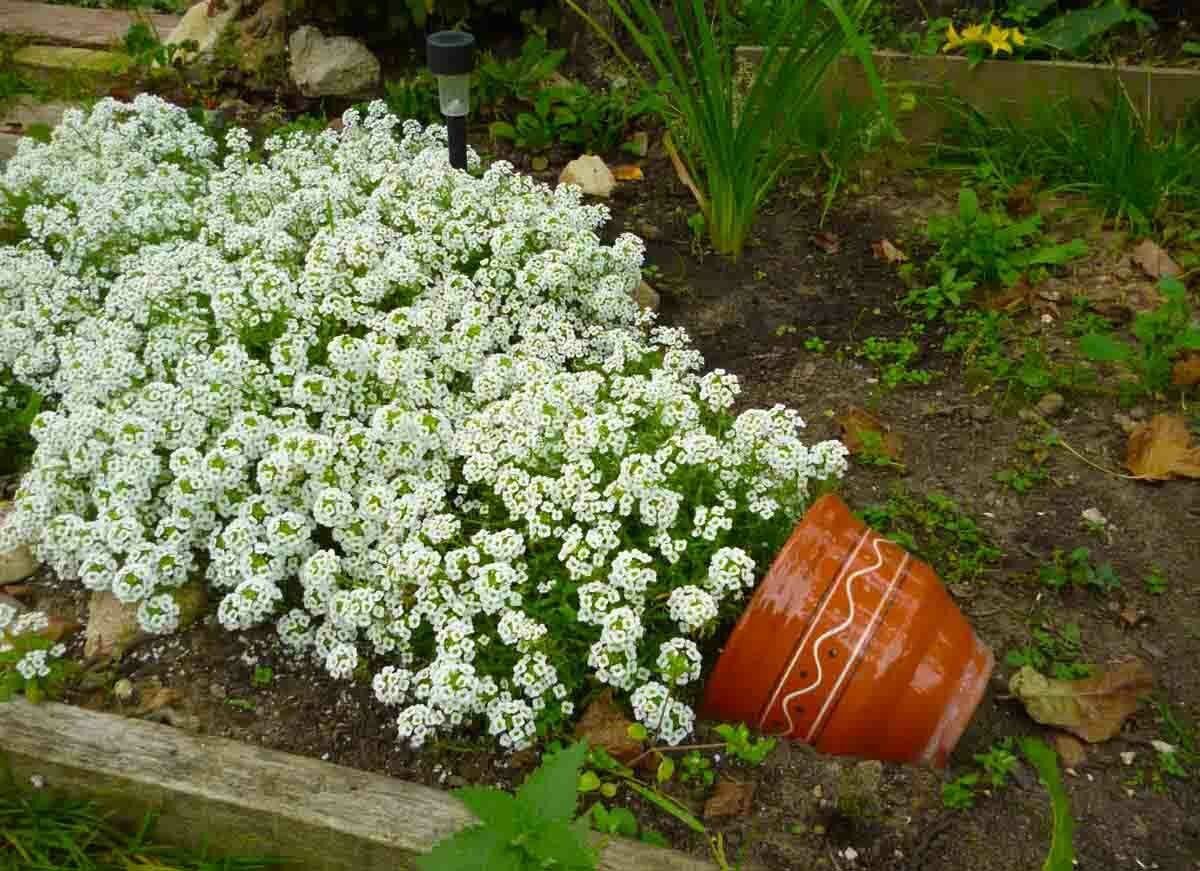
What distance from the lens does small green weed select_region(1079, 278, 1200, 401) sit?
3455 mm

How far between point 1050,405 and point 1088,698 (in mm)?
1144

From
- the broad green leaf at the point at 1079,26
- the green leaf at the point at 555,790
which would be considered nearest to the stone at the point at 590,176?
the broad green leaf at the point at 1079,26

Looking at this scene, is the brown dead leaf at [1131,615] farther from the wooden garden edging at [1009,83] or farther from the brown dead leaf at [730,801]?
the wooden garden edging at [1009,83]

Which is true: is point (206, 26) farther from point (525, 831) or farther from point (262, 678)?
point (525, 831)

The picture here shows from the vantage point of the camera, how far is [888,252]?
4.15 m

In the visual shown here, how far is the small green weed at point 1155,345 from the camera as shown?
3.46 meters

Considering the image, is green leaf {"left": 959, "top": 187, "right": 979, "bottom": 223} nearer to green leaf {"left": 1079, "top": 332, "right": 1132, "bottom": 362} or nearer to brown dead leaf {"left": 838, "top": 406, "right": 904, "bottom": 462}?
green leaf {"left": 1079, "top": 332, "right": 1132, "bottom": 362}

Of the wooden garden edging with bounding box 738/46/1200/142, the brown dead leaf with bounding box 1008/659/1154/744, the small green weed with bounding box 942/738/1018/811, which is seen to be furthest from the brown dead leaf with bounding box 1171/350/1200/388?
the small green weed with bounding box 942/738/1018/811

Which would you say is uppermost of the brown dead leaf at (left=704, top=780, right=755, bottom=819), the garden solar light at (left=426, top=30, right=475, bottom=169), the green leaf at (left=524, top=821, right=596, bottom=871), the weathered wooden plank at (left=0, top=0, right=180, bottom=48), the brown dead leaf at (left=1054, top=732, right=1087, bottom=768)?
the garden solar light at (left=426, top=30, right=475, bottom=169)

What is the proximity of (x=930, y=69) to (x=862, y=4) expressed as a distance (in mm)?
1103

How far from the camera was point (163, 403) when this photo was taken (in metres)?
3.04

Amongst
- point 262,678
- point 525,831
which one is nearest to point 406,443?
point 262,678

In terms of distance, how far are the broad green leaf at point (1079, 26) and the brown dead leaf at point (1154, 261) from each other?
3.59 feet

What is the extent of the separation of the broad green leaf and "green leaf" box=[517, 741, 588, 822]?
3.85m
